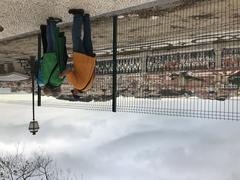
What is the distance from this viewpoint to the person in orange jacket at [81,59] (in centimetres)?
436

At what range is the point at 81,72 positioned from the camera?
437 cm

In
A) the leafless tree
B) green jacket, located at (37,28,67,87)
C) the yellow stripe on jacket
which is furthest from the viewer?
the leafless tree

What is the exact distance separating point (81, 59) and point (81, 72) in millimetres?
156

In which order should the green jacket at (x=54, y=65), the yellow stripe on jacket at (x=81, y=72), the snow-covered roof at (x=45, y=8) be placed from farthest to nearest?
1. the green jacket at (x=54, y=65)
2. the snow-covered roof at (x=45, y=8)
3. the yellow stripe on jacket at (x=81, y=72)

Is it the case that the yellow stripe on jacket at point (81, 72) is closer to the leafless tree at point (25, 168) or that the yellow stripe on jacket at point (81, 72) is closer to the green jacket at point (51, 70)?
the green jacket at point (51, 70)

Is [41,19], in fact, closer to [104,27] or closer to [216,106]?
[104,27]

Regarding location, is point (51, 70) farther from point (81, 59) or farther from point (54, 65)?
point (81, 59)

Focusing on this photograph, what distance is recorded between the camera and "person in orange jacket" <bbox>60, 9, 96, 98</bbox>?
4.36 m

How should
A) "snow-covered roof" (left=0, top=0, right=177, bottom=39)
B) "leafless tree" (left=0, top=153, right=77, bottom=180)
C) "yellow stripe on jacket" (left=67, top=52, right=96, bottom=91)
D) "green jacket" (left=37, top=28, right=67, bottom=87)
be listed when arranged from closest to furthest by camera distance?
1. "yellow stripe on jacket" (left=67, top=52, right=96, bottom=91)
2. "snow-covered roof" (left=0, top=0, right=177, bottom=39)
3. "green jacket" (left=37, top=28, right=67, bottom=87)
4. "leafless tree" (left=0, top=153, right=77, bottom=180)

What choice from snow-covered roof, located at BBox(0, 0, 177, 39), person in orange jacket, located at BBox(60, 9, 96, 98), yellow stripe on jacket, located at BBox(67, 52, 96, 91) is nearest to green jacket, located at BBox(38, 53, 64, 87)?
person in orange jacket, located at BBox(60, 9, 96, 98)

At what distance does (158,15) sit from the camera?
18.1 feet

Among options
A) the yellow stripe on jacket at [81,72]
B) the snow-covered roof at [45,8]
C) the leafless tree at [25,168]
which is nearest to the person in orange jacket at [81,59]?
the yellow stripe on jacket at [81,72]

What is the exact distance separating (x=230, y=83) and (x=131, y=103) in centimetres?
130

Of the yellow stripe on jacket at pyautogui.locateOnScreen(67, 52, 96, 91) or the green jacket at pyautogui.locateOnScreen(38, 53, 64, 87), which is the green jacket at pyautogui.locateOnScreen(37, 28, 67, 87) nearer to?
the green jacket at pyautogui.locateOnScreen(38, 53, 64, 87)
